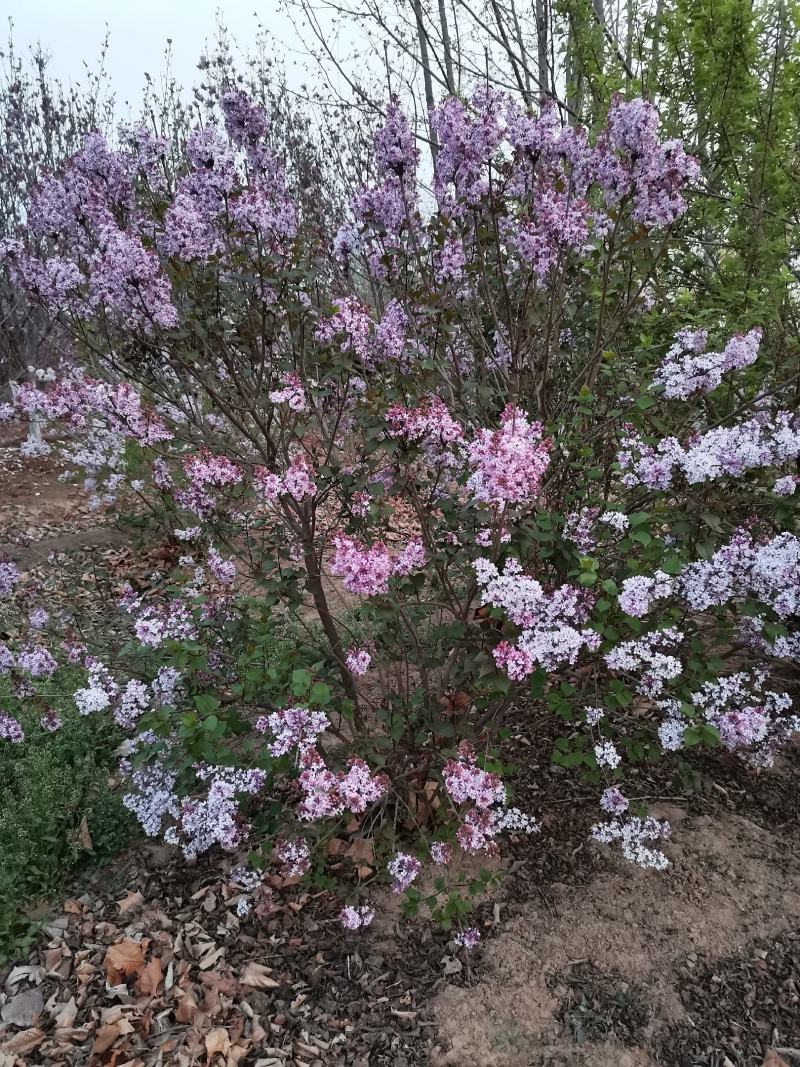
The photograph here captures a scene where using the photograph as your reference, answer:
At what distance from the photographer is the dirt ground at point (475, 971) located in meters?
2.04

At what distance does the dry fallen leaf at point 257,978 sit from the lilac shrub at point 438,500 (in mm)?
256

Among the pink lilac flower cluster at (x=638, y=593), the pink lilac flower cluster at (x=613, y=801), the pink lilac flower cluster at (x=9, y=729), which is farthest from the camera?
the pink lilac flower cluster at (x=9, y=729)

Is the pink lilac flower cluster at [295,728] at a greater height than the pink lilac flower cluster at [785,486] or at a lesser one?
lesser

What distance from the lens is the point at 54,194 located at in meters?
3.03

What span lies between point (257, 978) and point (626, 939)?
1.19 m

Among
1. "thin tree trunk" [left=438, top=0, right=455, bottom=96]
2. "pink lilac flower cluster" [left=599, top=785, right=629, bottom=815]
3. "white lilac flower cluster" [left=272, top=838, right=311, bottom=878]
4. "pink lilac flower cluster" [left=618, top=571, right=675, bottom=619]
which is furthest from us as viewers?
"thin tree trunk" [left=438, top=0, right=455, bottom=96]

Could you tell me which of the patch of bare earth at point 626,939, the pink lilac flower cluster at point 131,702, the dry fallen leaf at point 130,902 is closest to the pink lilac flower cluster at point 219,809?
the pink lilac flower cluster at point 131,702

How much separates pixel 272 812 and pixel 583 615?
1174 millimetres

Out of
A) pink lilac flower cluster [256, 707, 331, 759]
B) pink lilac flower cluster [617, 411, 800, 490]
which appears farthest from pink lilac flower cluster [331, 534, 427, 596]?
pink lilac flower cluster [617, 411, 800, 490]

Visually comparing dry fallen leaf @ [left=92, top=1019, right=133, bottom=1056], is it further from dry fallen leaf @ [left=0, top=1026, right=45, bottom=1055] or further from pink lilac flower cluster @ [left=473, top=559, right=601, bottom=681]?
pink lilac flower cluster @ [left=473, top=559, right=601, bottom=681]

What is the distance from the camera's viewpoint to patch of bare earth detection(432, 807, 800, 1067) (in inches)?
80.0

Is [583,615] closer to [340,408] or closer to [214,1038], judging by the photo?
[340,408]

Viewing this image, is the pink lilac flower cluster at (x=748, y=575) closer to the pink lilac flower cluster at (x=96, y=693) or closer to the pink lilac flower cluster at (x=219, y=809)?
the pink lilac flower cluster at (x=219, y=809)

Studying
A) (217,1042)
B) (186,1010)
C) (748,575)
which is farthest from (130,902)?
(748,575)
